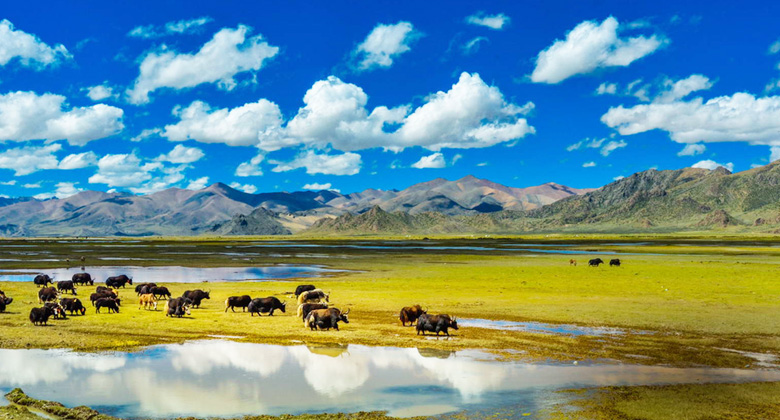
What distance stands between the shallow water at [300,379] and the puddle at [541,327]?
6.19m

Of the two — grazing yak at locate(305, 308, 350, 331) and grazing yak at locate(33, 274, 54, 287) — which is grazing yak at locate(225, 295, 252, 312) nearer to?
grazing yak at locate(305, 308, 350, 331)

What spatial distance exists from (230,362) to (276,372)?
2.37 metres

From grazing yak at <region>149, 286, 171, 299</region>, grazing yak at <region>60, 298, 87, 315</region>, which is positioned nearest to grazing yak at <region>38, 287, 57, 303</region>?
grazing yak at <region>60, 298, 87, 315</region>

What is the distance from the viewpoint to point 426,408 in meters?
15.0

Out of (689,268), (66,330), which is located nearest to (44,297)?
(66,330)

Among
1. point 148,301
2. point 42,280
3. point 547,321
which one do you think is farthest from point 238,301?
point 42,280

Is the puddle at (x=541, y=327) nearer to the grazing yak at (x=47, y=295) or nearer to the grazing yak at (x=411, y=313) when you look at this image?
the grazing yak at (x=411, y=313)

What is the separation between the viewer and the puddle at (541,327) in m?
26.1

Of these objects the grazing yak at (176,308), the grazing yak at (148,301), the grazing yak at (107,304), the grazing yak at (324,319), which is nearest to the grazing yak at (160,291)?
the grazing yak at (148,301)

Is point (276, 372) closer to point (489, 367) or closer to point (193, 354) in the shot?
point (193, 354)

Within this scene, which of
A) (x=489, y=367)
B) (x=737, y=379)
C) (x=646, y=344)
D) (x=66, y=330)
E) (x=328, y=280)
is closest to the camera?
(x=737, y=379)

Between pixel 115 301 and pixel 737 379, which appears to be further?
pixel 115 301

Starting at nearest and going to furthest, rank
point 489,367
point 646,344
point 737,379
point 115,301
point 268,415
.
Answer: point 268,415, point 737,379, point 489,367, point 646,344, point 115,301

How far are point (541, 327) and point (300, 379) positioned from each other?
1407cm
